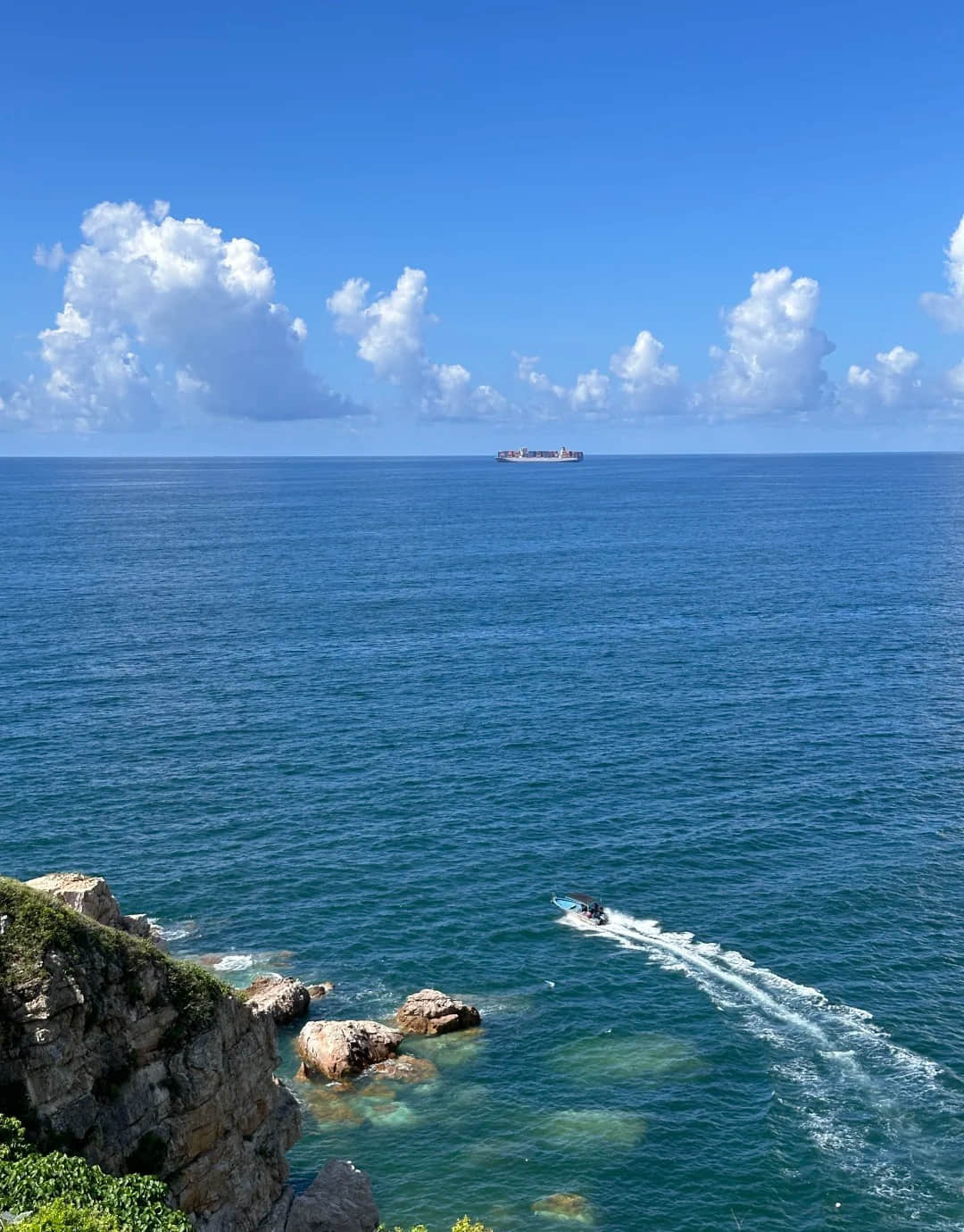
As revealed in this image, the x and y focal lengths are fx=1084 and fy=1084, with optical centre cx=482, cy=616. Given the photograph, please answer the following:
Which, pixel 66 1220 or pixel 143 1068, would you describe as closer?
pixel 66 1220

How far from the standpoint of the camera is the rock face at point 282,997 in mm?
67188

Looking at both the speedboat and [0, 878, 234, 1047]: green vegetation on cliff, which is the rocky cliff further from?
the speedboat

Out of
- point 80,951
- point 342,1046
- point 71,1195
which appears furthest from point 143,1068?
point 342,1046

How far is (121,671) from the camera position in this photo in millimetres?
136000

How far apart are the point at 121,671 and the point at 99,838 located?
49359mm

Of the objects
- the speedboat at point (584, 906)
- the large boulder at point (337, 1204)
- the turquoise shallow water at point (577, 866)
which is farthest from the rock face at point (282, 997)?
the speedboat at point (584, 906)

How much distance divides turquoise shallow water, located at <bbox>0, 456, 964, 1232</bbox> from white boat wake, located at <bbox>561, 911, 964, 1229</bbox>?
20cm

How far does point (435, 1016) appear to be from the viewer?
67500mm

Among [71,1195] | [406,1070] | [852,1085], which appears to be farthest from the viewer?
[406,1070]

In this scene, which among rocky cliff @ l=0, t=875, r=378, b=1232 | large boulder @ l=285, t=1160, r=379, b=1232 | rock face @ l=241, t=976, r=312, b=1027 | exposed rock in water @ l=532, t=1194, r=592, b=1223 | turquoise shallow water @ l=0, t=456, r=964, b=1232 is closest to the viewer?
rocky cliff @ l=0, t=875, r=378, b=1232

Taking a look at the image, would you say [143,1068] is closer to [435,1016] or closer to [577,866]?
[435,1016]

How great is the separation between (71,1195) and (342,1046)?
30892mm

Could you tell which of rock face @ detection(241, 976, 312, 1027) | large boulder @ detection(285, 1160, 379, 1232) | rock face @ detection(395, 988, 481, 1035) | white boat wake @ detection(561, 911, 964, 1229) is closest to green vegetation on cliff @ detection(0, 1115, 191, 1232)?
large boulder @ detection(285, 1160, 379, 1232)

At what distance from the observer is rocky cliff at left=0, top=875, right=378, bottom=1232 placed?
3934 cm
